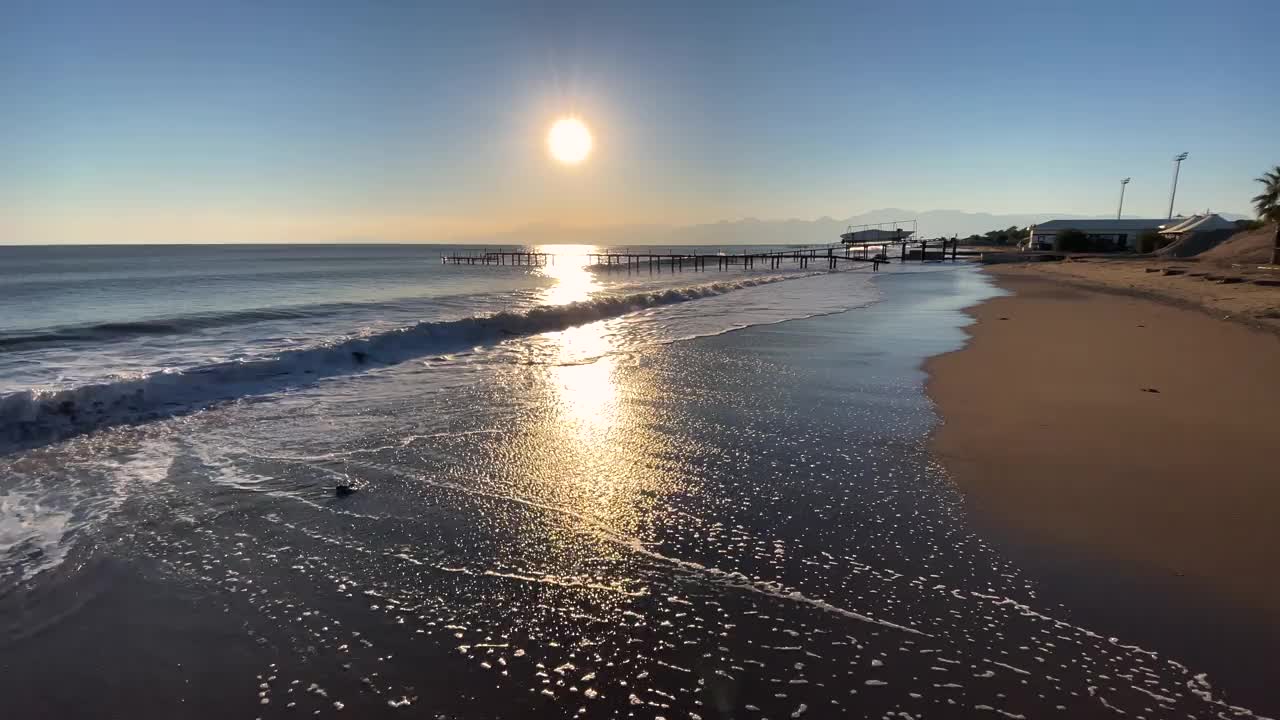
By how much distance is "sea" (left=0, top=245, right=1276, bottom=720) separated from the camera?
2918 millimetres

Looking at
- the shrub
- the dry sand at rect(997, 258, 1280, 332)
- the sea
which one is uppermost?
the shrub

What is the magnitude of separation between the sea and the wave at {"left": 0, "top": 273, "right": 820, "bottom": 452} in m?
0.08

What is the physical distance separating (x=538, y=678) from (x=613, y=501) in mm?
2185

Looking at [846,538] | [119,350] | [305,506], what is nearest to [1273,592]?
[846,538]

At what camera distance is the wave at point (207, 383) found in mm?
7652

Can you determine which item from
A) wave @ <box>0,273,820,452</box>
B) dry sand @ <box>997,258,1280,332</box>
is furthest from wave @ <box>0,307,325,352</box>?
dry sand @ <box>997,258,1280,332</box>

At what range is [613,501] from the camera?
5.12 metres

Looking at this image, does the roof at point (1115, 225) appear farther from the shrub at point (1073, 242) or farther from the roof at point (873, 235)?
the roof at point (873, 235)

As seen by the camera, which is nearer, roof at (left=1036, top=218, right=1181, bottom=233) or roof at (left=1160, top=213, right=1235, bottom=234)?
roof at (left=1160, top=213, right=1235, bottom=234)

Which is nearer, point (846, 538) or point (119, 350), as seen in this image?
point (846, 538)

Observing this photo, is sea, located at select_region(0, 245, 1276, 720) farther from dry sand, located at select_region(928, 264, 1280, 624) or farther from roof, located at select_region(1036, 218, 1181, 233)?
roof, located at select_region(1036, 218, 1181, 233)

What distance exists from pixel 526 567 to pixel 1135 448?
654 cm

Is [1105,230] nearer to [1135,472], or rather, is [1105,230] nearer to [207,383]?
[1135,472]

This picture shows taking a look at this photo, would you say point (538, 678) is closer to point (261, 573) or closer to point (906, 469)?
point (261, 573)
